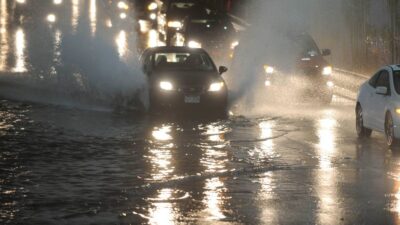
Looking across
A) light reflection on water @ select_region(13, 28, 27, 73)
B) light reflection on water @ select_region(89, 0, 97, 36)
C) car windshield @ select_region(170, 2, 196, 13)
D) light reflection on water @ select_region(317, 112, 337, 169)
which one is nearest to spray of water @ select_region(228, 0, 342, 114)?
light reflection on water @ select_region(317, 112, 337, 169)

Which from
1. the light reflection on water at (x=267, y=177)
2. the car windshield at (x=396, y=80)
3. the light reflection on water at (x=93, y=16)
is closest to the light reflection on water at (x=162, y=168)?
the light reflection on water at (x=267, y=177)

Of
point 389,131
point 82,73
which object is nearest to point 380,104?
point 389,131

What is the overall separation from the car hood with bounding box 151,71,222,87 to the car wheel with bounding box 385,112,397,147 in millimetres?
5773

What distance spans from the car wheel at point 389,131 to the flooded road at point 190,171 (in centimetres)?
25

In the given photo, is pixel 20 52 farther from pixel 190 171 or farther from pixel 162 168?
pixel 190 171

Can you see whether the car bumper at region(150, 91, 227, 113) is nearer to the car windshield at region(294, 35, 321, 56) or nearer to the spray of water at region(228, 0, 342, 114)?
the spray of water at region(228, 0, 342, 114)

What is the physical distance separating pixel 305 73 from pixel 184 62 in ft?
14.8

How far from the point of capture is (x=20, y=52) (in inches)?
1496

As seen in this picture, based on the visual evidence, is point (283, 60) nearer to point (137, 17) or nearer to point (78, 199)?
point (78, 199)

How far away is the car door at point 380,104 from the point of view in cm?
1775

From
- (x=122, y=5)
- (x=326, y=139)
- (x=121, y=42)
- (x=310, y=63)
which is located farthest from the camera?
(x=122, y=5)

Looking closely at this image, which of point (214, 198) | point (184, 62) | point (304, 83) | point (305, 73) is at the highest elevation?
point (184, 62)

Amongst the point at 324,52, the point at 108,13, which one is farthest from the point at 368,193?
the point at 108,13

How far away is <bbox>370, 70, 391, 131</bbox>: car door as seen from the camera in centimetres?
1775
